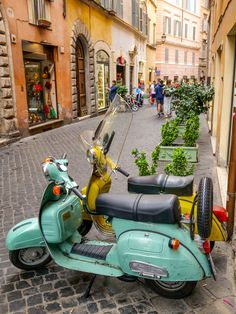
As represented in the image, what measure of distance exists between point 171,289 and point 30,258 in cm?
144

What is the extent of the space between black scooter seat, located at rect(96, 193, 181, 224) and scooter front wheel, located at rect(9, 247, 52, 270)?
3.13 ft

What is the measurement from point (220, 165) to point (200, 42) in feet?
143

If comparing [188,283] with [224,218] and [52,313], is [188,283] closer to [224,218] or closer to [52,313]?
[224,218]

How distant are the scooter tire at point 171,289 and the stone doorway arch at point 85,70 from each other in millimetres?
11580

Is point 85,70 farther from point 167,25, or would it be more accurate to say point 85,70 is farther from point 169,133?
point 167,25

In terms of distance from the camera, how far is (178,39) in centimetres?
4016

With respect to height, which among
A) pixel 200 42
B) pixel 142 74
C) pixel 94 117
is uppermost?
pixel 200 42

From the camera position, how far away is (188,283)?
2721 millimetres

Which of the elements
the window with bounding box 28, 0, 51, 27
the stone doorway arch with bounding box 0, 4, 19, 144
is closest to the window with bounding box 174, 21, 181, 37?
the window with bounding box 28, 0, 51, 27

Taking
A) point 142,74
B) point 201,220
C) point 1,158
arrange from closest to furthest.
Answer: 1. point 201,220
2. point 1,158
3. point 142,74

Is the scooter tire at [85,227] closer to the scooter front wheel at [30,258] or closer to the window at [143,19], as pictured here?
the scooter front wheel at [30,258]

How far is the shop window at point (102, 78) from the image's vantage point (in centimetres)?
1681

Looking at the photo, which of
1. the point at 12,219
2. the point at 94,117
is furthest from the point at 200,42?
the point at 12,219

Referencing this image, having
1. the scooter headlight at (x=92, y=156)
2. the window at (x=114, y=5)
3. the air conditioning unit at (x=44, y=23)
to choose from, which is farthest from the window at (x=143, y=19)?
the scooter headlight at (x=92, y=156)
